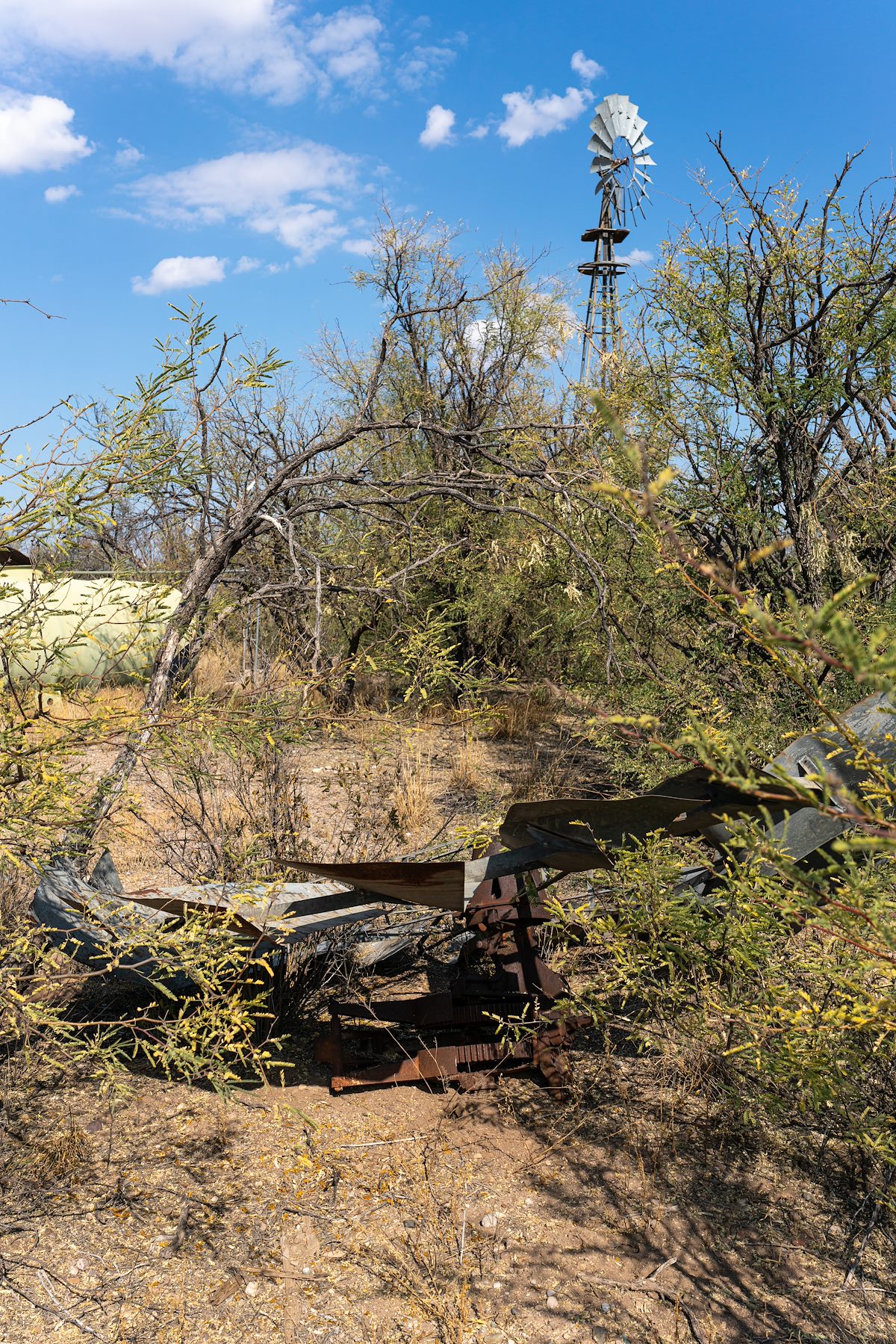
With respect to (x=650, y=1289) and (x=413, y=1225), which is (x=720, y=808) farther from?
(x=413, y=1225)

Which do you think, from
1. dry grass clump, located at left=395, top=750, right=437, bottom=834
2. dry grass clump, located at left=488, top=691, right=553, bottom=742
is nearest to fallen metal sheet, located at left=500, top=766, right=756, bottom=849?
dry grass clump, located at left=395, top=750, right=437, bottom=834

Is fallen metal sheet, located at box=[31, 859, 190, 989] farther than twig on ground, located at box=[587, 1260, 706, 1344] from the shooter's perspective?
Yes

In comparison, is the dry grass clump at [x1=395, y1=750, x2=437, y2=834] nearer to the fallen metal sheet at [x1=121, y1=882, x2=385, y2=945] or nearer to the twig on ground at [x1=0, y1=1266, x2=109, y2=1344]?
the fallen metal sheet at [x1=121, y1=882, x2=385, y2=945]

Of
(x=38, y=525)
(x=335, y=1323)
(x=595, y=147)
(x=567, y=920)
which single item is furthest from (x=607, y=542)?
(x=595, y=147)

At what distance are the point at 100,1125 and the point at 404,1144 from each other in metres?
1.15

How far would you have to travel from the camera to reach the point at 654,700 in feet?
19.6

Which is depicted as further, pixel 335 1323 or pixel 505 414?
pixel 505 414

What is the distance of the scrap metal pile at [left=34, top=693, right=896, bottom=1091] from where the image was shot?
87.3 inches

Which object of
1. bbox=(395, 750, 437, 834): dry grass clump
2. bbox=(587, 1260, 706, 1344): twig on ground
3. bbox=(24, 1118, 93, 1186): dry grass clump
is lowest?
bbox=(587, 1260, 706, 1344): twig on ground

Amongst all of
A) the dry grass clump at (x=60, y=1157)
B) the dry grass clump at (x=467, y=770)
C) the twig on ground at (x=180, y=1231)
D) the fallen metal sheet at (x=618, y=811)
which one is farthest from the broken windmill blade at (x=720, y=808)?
the dry grass clump at (x=467, y=770)

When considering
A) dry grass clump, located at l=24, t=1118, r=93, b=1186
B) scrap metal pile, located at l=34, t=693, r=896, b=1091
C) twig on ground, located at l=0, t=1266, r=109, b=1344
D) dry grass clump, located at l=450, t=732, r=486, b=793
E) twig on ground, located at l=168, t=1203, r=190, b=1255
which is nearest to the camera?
scrap metal pile, located at l=34, t=693, r=896, b=1091

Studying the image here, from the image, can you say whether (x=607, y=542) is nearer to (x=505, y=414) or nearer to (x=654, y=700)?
(x=654, y=700)

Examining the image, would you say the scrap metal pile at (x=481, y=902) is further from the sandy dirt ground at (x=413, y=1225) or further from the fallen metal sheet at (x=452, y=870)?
the sandy dirt ground at (x=413, y=1225)

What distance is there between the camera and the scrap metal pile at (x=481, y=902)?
2217 mm
